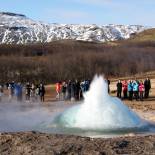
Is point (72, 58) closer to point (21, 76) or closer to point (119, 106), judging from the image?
point (21, 76)

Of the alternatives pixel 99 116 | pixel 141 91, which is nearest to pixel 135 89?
pixel 141 91

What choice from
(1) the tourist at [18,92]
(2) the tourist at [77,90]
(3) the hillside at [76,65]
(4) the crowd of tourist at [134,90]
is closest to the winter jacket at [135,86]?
(4) the crowd of tourist at [134,90]

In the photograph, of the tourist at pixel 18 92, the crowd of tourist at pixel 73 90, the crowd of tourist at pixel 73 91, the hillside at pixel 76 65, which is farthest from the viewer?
the hillside at pixel 76 65

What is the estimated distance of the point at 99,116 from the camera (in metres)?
22.5

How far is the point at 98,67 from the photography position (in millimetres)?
86312

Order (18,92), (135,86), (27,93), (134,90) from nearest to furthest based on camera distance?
(135,86) → (134,90) → (18,92) → (27,93)

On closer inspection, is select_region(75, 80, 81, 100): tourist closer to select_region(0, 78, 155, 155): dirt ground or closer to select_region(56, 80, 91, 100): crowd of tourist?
select_region(56, 80, 91, 100): crowd of tourist

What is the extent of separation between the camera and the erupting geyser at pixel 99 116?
21875 mm

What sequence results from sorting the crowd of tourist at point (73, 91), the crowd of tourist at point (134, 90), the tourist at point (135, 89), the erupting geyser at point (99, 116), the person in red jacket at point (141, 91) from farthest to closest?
the crowd of tourist at point (73, 91) < the person in red jacket at point (141, 91) < the crowd of tourist at point (134, 90) < the tourist at point (135, 89) < the erupting geyser at point (99, 116)

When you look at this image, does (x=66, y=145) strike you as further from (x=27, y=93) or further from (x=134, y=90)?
(x=27, y=93)

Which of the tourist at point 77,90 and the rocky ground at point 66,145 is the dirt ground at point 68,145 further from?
the tourist at point 77,90

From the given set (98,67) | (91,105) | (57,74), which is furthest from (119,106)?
(98,67)

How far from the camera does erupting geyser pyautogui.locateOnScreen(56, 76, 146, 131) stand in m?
21.9

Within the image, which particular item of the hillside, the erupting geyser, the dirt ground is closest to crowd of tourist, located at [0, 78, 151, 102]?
the erupting geyser
